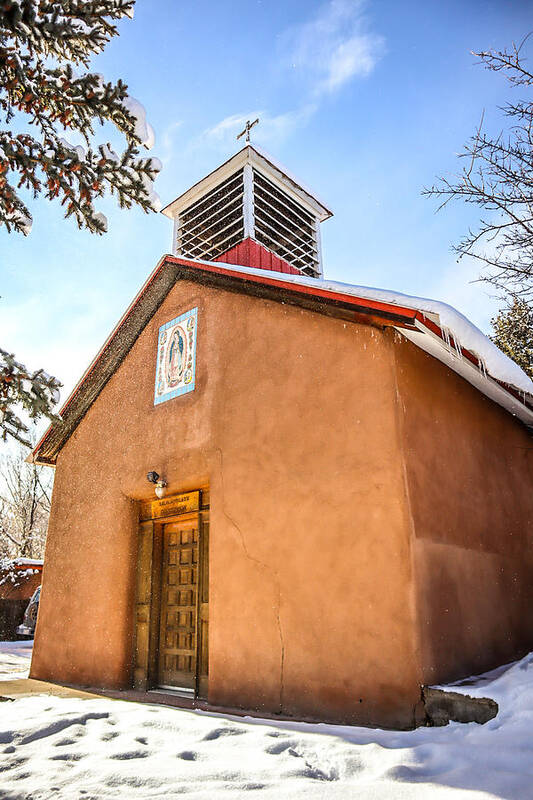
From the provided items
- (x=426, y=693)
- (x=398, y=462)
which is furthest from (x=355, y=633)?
(x=398, y=462)


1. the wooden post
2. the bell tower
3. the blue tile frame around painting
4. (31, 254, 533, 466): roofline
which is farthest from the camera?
the bell tower

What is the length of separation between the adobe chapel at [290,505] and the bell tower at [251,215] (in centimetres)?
244

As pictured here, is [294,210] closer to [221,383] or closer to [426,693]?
[221,383]

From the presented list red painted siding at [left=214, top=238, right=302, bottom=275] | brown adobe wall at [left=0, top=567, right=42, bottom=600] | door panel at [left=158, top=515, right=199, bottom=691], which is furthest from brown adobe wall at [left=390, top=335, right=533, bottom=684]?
brown adobe wall at [left=0, top=567, right=42, bottom=600]

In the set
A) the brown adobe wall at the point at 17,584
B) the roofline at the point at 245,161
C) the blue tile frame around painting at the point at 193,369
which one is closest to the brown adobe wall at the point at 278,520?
the blue tile frame around painting at the point at 193,369

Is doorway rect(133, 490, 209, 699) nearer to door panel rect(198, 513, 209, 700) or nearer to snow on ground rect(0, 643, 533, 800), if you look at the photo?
door panel rect(198, 513, 209, 700)

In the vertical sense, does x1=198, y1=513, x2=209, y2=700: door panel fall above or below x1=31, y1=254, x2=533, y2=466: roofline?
below

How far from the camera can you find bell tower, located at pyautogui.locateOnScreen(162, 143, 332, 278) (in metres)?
9.80

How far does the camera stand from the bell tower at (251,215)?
9.80m

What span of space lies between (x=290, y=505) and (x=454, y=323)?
2.32 m

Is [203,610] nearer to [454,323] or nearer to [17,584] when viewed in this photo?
[454,323]

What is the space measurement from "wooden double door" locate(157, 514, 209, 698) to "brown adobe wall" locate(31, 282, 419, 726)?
488mm

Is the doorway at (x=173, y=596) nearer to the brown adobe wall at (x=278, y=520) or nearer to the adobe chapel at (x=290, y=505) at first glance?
the adobe chapel at (x=290, y=505)

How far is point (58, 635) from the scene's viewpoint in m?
7.95
